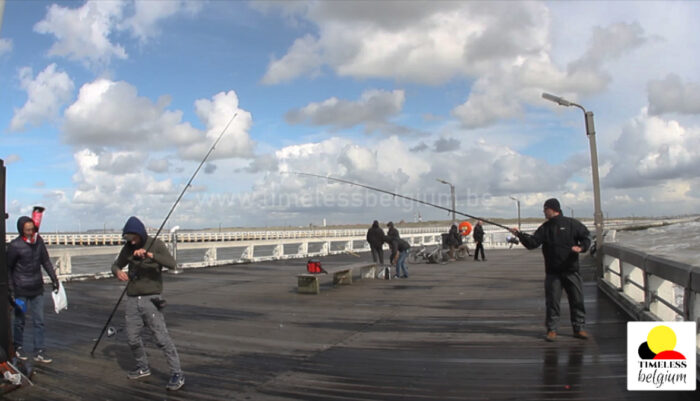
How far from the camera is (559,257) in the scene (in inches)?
275

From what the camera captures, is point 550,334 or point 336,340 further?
point 336,340

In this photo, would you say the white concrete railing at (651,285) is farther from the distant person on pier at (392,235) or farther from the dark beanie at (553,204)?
the distant person on pier at (392,235)

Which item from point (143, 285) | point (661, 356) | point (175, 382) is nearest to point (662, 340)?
point (661, 356)

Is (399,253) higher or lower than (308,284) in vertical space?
higher

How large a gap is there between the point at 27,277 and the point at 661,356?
730cm

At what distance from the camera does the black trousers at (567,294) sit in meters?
7.06

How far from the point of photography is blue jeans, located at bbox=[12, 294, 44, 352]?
6.54 metres

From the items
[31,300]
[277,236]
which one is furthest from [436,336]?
[277,236]

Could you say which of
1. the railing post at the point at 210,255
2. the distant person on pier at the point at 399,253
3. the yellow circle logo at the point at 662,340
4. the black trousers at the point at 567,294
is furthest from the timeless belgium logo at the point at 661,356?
the railing post at the point at 210,255

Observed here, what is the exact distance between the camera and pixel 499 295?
12.0 m

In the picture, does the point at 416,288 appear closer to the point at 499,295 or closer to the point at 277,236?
the point at 499,295

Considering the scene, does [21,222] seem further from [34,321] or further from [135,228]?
[135,228]

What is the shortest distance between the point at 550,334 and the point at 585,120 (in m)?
9.25

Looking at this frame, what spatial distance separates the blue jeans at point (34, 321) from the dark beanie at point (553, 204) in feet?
22.4
